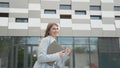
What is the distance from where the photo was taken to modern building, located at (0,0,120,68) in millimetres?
22141

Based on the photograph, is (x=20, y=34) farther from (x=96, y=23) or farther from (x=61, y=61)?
(x=61, y=61)

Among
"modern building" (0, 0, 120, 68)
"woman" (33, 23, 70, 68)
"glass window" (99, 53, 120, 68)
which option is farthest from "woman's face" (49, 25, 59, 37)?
"glass window" (99, 53, 120, 68)

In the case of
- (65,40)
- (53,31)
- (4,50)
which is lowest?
(4,50)

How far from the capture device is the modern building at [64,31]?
22.1 meters

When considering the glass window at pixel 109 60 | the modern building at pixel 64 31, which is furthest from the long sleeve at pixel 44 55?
the glass window at pixel 109 60

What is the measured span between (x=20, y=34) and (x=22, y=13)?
1875 mm

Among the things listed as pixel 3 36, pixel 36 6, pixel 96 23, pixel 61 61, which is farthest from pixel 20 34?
pixel 61 61

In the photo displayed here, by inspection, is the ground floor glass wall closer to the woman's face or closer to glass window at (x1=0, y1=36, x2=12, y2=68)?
glass window at (x1=0, y1=36, x2=12, y2=68)

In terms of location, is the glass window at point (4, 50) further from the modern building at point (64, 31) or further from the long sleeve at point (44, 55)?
the long sleeve at point (44, 55)

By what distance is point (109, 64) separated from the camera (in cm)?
2266

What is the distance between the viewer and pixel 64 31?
22.9 m

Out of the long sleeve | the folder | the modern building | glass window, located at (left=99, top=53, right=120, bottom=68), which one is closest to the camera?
the long sleeve

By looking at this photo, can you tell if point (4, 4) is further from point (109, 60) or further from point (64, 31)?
point (109, 60)

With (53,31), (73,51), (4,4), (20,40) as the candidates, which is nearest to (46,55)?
(53,31)
